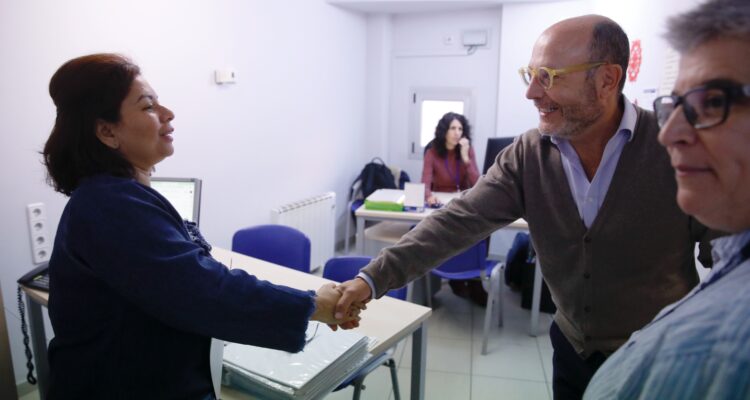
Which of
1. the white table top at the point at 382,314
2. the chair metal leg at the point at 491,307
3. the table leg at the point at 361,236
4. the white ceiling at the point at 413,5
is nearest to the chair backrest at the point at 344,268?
the white table top at the point at 382,314

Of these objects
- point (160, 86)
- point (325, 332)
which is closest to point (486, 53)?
point (160, 86)

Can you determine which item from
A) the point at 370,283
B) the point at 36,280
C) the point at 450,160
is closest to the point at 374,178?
the point at 450,160

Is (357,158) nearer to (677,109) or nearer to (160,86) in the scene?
(160,86)

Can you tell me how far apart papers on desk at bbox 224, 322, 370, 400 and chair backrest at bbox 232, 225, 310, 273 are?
111 cm

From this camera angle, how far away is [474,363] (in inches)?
114

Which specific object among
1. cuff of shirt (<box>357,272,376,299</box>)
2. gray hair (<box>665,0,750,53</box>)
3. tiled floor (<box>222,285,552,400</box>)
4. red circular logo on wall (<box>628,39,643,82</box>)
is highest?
red circular logo on wall (<box>628,39,643,82</box>)

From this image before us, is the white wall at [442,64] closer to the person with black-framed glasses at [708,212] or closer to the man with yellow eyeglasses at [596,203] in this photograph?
the man with yellow eyeglasses at [596,203]

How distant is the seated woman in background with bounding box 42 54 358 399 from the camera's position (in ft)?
3.18

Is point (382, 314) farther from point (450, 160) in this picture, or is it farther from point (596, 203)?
point (450, 160)

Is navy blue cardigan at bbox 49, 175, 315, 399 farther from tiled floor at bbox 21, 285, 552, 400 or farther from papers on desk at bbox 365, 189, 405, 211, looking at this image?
papers on desk at bbox 365, 189, 405, 211

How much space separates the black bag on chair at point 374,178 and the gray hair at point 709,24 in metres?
4.41

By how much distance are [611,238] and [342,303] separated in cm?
78

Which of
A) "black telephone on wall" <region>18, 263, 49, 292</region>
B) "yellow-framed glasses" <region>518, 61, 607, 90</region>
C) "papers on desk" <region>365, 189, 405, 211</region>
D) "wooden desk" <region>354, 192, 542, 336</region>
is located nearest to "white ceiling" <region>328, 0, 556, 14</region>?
"papers on desk" <region>365, 189, 405, 211</region>

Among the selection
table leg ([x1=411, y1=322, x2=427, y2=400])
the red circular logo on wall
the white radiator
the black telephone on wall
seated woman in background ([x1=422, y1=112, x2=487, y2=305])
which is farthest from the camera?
seated woman in background ([x1=422, y1=112, x2=487, y2=305])
